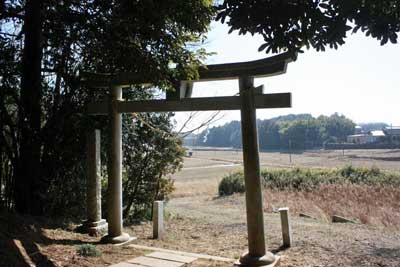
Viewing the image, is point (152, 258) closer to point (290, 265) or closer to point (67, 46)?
point (290, 265)

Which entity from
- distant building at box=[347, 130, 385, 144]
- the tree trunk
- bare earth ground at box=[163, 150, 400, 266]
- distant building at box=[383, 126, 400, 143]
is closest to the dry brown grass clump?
bare earth ground at box=[163, 150, 400, 266]

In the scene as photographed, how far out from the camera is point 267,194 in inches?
467

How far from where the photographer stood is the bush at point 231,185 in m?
14.5

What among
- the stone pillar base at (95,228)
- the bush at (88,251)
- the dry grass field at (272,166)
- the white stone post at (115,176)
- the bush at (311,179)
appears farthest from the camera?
the dry grass field at (272,166)

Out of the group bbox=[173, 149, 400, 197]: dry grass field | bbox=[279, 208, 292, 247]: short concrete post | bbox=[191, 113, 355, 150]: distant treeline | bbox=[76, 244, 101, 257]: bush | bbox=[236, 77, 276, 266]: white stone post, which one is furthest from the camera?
bbox=[191, 113, 355, 150]: distant treeline

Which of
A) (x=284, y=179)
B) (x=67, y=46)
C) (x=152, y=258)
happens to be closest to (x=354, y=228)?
(x=152, y=258)

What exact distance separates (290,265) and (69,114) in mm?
4299

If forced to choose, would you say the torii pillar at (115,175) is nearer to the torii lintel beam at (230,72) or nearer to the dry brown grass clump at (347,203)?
the torii lintel beam at (230,72)

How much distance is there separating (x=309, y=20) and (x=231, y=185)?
41.9 feet

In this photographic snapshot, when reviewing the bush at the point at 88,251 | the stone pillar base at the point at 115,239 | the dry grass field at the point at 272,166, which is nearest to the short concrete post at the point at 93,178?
the stone pillar base at the point at 115,239

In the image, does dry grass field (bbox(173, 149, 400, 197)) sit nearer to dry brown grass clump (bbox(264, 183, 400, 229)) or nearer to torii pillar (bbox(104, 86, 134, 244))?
dry brown grass clump (bbox(264, 183, 400, 229))

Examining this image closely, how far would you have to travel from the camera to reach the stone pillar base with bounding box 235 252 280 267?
418 cm

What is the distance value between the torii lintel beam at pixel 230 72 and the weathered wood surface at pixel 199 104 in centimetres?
29

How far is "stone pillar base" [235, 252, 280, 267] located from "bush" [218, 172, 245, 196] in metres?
10.1
